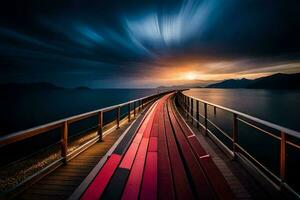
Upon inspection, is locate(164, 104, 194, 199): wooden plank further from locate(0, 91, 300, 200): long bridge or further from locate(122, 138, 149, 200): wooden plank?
locate(122, 138, 149, 200): wooden plank

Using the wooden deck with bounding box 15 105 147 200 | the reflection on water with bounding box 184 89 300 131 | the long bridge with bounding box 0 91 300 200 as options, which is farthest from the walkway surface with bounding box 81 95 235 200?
the reflection on water with bounding box 184 89 300 131

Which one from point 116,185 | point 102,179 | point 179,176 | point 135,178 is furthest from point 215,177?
point 102,179

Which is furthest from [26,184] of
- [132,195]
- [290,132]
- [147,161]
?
[290,132]

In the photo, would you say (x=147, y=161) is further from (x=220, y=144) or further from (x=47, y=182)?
(x=220, y=144)

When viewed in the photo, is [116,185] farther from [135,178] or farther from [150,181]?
[150,181]

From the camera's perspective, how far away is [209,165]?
9.32 ft

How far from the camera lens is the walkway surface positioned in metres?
2.12

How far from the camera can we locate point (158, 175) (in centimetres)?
256

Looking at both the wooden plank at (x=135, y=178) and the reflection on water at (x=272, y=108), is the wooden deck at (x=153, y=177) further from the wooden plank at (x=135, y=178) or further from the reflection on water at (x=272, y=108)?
the reflection on water at (x=272, y=108)

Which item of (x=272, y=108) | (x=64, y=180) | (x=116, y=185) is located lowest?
(x=272, y=108)

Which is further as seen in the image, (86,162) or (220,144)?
(220,144)

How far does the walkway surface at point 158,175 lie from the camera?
2.12 m

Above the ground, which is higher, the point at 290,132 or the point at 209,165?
the point at 290,132

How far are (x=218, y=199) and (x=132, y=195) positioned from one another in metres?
1.09
